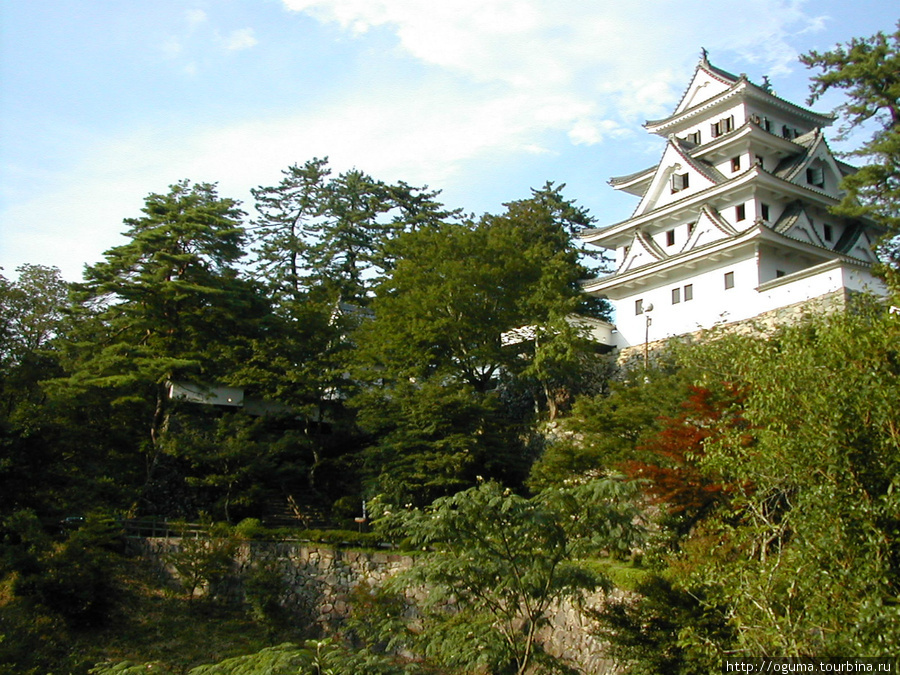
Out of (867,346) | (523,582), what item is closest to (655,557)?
(523,582)

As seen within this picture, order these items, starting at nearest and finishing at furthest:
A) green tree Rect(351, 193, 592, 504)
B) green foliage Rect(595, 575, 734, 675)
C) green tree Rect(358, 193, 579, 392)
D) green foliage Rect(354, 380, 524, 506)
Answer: green foliage Rect(595, 575, 734, 675), green foliage Rect(354, 380, 524, 506), green tree Rect(351, 193, 592, 504), green tree Rect(358, 193, 579, 392)

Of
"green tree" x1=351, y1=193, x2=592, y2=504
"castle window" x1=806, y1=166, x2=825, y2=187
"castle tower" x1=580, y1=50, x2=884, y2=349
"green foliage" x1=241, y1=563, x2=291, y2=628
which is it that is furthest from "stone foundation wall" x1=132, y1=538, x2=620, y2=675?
"castle window" x1=806, y1=166, x2=825, y2=187

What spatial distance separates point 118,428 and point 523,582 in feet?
65.8

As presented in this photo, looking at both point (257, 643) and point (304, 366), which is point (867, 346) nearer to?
point (257, 643)

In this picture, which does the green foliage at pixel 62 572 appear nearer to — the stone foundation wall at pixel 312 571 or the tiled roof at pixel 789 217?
the stone foundation wall at pixel 312 571

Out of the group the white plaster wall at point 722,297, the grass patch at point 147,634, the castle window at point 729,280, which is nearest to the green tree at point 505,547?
the grass patch at point 147,634

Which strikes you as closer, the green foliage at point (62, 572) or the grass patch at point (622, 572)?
the grass patch at point (622, 572)

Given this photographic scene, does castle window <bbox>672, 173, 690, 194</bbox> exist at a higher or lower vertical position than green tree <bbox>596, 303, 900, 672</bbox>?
higher

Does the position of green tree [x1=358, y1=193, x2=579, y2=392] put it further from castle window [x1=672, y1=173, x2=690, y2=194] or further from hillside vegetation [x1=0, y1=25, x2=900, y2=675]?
castle window [x1=672, y1=173, x2=690, y2=194]

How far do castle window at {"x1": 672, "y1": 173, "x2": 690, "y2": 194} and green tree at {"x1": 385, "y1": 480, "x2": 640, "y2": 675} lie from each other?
2097cm

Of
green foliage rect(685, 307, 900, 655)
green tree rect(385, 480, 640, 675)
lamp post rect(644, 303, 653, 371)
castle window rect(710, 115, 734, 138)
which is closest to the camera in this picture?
green foliage rect(685, 307, 900, 655)

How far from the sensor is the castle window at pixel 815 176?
91.5 feet

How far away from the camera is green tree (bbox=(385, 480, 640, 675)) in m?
10.0

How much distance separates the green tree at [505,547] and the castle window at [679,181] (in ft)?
68.8
